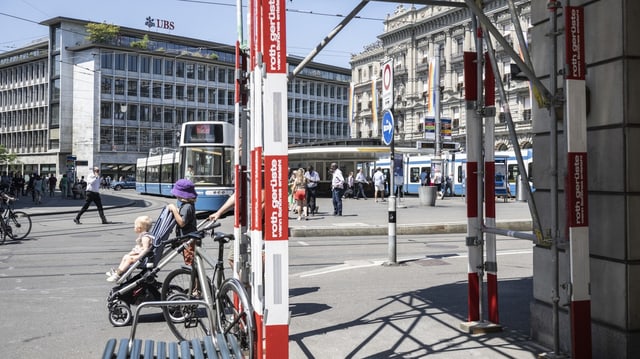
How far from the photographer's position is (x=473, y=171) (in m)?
5.71

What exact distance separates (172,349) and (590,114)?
3199mm

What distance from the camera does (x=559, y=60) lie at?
4734mm

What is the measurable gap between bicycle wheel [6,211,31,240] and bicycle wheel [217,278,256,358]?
11.4 metres

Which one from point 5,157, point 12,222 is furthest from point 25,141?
point 12,222

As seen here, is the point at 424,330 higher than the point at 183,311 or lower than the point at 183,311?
lower

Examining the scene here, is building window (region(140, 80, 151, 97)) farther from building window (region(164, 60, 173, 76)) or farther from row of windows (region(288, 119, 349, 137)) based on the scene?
row of windows (region(288, 119, 349, 137))

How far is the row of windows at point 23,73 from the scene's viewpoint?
3556 inches

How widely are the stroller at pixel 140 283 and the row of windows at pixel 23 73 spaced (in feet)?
302

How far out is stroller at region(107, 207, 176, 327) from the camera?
6270mm

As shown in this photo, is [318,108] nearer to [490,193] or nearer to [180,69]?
[180,69]

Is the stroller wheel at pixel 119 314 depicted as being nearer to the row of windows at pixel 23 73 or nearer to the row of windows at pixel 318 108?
the row of windows at pixel 23 73

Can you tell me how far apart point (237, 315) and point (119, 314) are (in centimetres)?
260

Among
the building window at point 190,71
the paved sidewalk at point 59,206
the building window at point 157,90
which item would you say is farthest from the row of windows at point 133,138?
the paved sidewalk at point 59,206

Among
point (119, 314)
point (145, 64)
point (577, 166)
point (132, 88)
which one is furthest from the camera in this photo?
point (145, 64)
